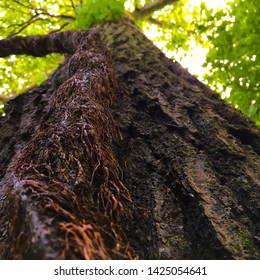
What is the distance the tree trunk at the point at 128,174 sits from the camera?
1255mm

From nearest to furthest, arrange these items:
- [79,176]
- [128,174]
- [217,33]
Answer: [79,176]
[128,174]
[217,33]

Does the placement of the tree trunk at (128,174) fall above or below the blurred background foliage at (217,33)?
below

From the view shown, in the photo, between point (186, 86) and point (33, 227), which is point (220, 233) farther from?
point (186, 86)

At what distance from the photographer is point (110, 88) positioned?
2.53 m

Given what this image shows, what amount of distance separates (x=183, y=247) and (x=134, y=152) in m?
0.71

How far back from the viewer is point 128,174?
1883mm

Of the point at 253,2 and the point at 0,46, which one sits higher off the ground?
the point at 253,2

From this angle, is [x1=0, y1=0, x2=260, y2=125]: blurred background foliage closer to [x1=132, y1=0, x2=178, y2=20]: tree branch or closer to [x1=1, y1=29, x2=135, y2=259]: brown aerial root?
[x1=132, y1=0, x2=178, y2=20]: tree branch

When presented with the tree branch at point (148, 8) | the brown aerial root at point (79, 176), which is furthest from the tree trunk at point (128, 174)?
the tree branch at point (148, 8)

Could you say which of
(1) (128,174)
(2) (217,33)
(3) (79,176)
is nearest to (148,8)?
(2) (217,33)

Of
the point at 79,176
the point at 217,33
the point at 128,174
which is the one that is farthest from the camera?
the point at 217,33

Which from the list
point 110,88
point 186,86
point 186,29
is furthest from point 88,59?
point 186,29

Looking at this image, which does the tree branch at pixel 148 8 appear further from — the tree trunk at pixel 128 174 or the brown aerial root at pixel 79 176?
the brown aerial root at pixel 79 176

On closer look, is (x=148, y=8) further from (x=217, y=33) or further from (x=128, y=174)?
(x=128, y=174)
